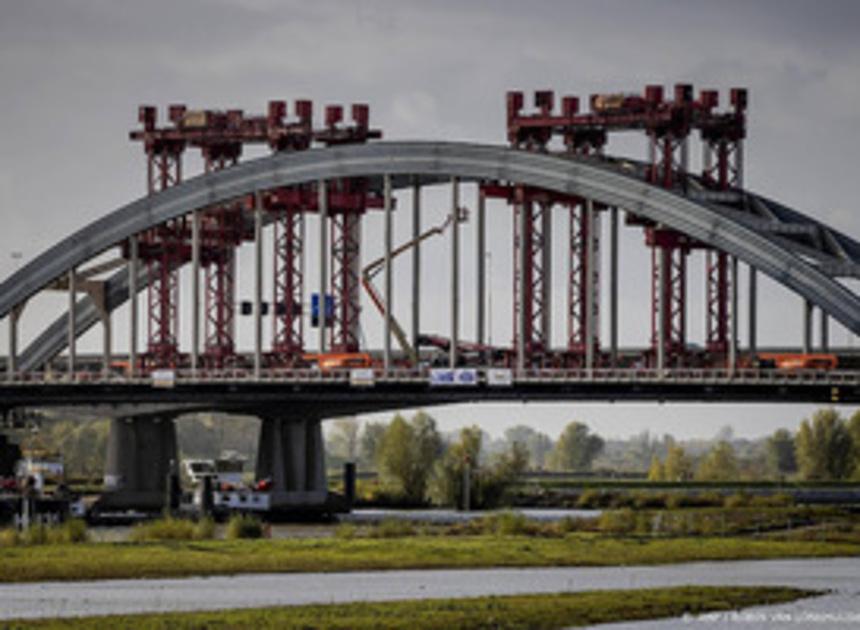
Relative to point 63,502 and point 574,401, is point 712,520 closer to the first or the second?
point 574,401

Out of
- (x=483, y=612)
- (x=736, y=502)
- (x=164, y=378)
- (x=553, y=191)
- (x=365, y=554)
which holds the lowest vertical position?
(x=483, y=612)

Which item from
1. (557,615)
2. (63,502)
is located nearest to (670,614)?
(557,615)

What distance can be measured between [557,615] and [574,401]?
76744 millimetres

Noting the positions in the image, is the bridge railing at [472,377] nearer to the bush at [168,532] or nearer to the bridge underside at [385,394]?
the bridge underside at [385,394]

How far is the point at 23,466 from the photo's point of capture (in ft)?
511

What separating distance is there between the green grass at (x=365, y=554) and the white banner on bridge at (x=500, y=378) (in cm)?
3677

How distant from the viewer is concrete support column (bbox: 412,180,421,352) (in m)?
164

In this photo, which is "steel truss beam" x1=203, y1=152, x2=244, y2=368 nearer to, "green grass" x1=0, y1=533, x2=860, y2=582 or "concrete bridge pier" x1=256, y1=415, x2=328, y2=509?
"concrete bridge pier" x1=256, y1=415, x2=328, y2=509

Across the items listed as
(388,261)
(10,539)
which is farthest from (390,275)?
(10,539)

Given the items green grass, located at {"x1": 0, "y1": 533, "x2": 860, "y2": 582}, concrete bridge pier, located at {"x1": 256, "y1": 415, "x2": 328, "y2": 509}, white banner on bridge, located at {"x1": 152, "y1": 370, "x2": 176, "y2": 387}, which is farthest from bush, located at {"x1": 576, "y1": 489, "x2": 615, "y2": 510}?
green grass, located at {"x1": 0, "y1": 533, "x2": 860, "y2": 582}

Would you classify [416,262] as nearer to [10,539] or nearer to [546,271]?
[546,271]

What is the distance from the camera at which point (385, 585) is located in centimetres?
8938

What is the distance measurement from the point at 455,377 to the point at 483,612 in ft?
250

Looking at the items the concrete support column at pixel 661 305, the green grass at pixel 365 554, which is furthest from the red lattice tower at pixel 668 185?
the green grass at pixel 365 554
